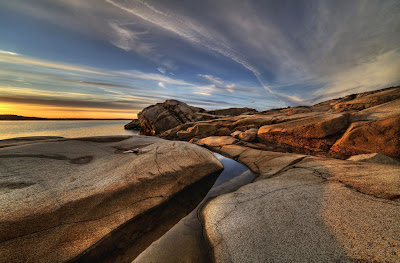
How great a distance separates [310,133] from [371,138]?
2.36m

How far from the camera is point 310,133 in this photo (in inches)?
327

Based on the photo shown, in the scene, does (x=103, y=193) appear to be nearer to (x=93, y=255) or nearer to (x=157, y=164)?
(x=93, y=255)

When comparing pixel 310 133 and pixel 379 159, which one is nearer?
pixel 379 159

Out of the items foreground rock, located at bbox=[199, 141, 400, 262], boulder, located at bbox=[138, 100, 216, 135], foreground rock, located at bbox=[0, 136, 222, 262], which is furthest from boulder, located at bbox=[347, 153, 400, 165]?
boulder, located at bbox=[138, 100, 216, 135]

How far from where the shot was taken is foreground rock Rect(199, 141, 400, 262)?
6.99 feet

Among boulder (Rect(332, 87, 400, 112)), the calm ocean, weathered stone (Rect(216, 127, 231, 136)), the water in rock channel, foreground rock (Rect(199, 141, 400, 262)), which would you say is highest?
boulder (Rect(332, 87, 400, 112))

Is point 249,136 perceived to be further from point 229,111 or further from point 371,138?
point 229,111

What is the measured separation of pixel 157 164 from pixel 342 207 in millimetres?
5400

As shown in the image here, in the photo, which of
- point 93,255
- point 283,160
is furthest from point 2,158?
point 283,160

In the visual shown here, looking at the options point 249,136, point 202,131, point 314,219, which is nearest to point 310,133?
point 249,136

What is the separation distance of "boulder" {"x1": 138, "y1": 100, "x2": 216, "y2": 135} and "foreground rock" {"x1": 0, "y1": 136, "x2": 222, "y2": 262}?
2117 centimetres

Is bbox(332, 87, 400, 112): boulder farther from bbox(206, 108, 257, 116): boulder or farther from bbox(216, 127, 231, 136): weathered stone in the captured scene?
bbox(206, 108, 257, 116): boulder

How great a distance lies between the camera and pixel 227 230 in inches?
117

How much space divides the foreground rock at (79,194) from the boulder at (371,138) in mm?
7166
